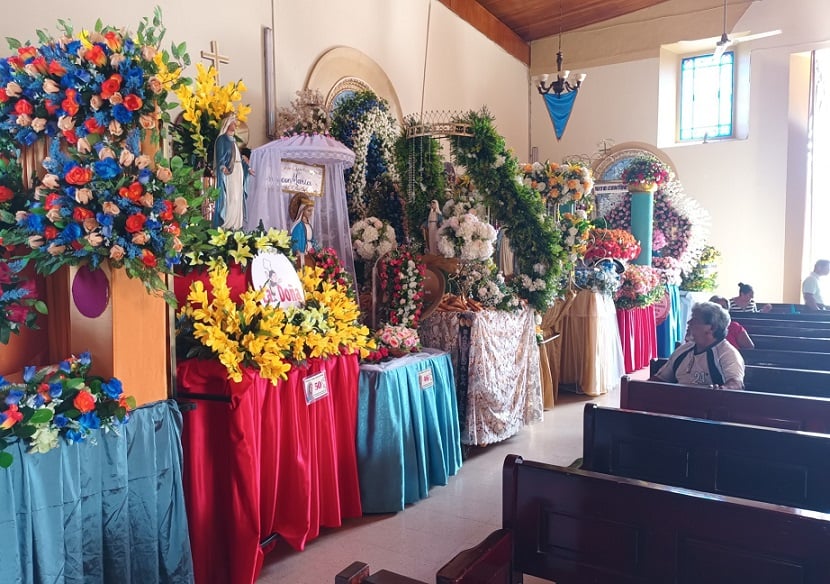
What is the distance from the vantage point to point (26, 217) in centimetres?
221

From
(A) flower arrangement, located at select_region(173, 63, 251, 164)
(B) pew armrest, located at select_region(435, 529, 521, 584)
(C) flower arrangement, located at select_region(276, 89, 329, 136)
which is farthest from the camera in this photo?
(C) flower arrangement, located at select_region(276, 89, 329, 136)

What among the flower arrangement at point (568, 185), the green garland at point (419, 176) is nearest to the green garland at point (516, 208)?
the green garland at point (419, 176)

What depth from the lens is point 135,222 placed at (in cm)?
221

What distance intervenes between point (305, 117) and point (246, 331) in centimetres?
286

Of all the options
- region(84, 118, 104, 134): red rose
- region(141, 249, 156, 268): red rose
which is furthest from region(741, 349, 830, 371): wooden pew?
region(84, 118, 104, 134): red rose

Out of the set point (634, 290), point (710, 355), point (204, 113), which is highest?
point (204, 113)

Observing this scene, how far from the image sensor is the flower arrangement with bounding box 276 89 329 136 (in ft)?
17.3

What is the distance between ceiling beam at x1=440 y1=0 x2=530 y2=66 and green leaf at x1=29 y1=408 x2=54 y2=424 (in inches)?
324

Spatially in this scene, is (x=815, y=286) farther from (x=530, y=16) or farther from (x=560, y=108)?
(x=530, y=16)

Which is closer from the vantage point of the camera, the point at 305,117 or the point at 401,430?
the point at 401,430

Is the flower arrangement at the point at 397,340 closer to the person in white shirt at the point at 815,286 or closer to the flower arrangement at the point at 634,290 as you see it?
the flower arrangement at the point at 634,290

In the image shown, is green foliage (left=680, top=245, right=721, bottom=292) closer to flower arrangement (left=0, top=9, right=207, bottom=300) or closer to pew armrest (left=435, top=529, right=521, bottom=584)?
pew armrest (left=435, top=529, right=521, bottom=584)

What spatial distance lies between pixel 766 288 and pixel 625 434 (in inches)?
378

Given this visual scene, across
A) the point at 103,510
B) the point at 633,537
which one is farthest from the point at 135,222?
the point at 633,537
